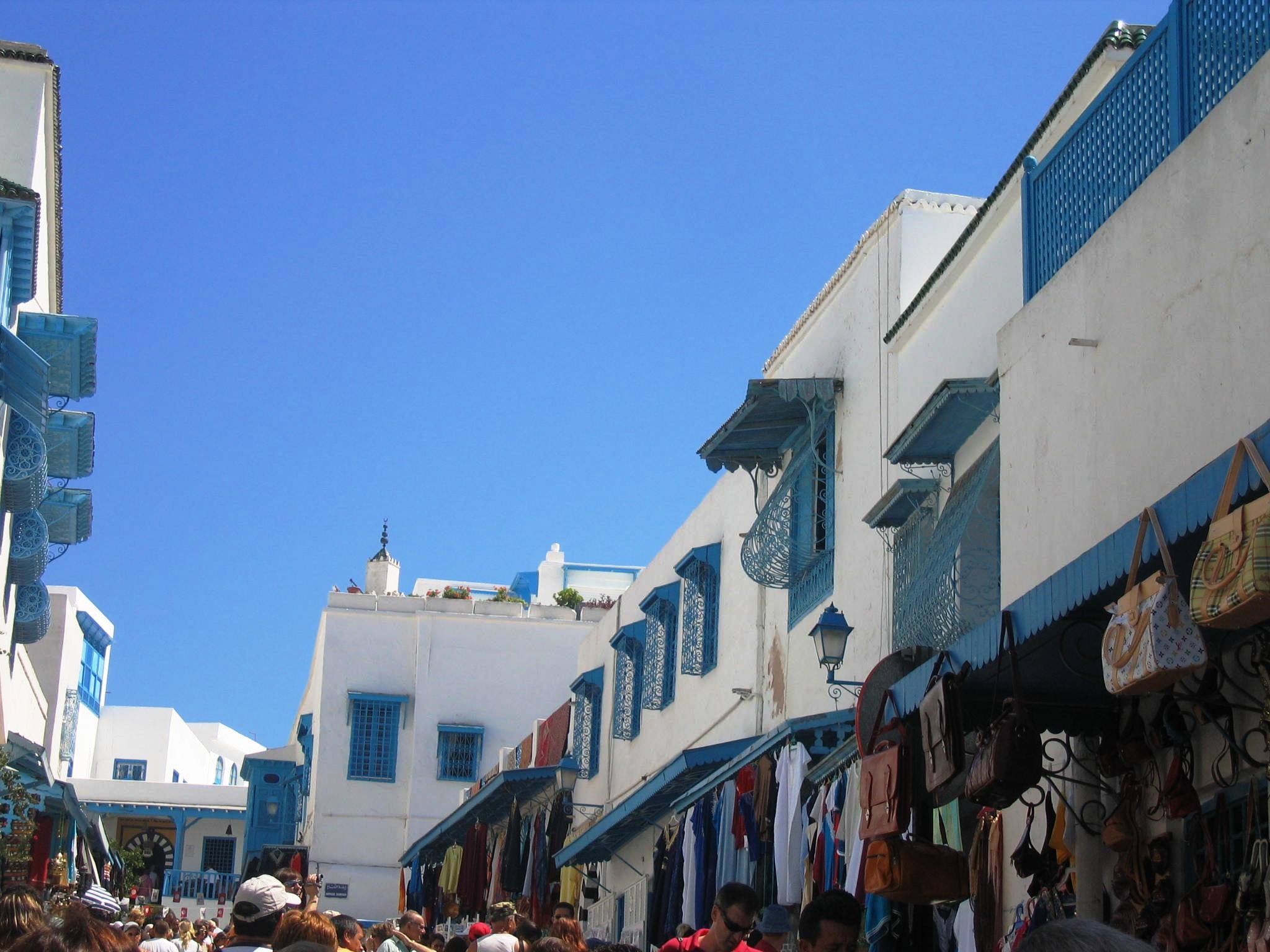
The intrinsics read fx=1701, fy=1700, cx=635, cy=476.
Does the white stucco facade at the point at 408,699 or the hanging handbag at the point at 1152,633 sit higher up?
the white stucco facade at the point at 408,699

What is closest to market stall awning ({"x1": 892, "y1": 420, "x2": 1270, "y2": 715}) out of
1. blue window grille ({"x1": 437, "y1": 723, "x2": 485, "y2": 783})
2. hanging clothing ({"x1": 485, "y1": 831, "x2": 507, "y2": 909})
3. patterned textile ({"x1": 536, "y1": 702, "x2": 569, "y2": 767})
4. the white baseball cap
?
the white baseball cap

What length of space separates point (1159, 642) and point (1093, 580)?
54 centimetres

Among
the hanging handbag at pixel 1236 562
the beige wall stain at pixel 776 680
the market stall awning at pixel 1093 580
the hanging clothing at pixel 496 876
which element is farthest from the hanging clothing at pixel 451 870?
the hanging handbag at pixel 1236 562

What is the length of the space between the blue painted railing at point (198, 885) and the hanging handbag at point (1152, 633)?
3471 centimetres

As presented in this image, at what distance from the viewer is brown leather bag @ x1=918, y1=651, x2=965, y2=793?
6.41 metres

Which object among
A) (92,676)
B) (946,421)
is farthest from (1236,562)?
(92,676)

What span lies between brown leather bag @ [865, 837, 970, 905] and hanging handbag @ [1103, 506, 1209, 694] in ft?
6.04

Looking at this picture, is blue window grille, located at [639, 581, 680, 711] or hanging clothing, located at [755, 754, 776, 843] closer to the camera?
hanging clothing, located at [755, 754, 776, 843]

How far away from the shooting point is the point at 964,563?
32.5 feet

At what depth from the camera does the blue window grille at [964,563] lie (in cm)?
983

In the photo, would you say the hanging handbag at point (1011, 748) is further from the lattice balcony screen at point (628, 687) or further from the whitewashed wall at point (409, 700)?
the whitewashed wall at point (409, 700)

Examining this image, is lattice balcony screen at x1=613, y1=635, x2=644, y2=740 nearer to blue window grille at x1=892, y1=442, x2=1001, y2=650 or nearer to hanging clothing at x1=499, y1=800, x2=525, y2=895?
hanging clothing at x1=499, y1=800, x2=525, y2=895

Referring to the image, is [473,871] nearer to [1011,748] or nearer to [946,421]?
[946,421]

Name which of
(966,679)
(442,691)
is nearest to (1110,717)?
(966,679)
